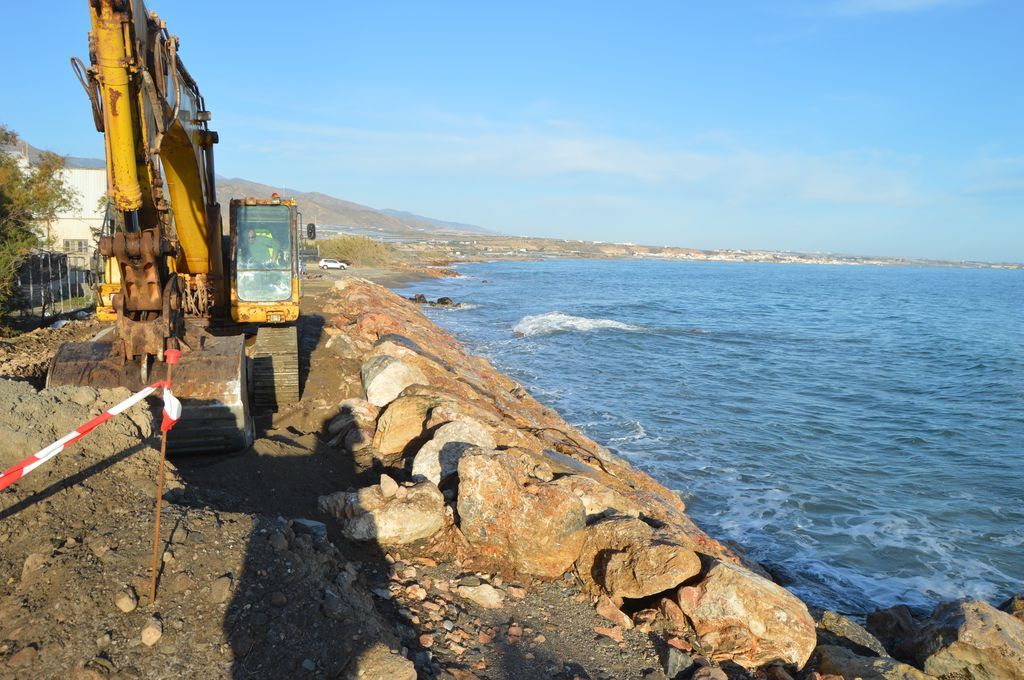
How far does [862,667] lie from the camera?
207 inches

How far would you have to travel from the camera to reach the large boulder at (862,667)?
5.21 m

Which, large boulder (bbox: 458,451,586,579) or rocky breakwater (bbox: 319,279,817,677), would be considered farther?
large boulder (bbox: 458,451,586,579)

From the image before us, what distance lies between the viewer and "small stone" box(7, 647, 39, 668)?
3.21m

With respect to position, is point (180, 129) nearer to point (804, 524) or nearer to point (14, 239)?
point (804, 524)

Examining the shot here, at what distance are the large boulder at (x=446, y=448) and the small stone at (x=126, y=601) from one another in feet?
10.7

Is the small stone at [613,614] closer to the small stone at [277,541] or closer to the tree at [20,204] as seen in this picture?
the small stone at [277,541]

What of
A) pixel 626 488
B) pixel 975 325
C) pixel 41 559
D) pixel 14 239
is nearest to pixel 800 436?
pixel 626 488

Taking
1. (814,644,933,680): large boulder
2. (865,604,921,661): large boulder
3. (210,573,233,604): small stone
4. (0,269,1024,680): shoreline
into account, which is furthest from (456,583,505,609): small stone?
(865,604,921,661): large boulder

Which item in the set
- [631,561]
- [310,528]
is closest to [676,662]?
[631,561]

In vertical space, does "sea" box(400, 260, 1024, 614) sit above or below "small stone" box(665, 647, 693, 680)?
below

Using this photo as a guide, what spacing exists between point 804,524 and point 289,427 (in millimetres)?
7701

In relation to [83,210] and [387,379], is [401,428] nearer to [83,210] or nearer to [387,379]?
[387,379]

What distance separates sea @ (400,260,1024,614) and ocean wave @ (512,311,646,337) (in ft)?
0.48

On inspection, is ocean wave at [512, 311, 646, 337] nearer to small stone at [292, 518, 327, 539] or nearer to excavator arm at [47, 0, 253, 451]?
excavator arm at [47, 0, 253, 451]
